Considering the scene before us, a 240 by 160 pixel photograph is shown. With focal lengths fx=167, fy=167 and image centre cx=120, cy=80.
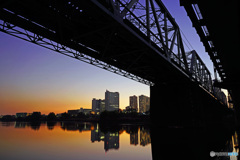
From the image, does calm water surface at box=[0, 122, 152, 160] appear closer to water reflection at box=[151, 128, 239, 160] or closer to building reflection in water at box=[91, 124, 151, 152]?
building reflection in water at box=[91, 124, 151, 152]

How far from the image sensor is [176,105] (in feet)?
118

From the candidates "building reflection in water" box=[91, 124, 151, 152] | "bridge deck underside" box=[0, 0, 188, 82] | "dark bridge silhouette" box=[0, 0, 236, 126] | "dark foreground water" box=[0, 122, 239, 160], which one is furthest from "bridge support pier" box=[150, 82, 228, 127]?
"bridge deck underside" box=[0, 0, 188, 82]

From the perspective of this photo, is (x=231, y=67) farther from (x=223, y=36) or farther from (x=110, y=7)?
(x=110, y=7)

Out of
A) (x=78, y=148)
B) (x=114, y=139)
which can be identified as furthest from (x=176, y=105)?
(x=78, y=148)

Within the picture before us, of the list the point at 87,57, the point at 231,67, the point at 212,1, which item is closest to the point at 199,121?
the point at 231,67

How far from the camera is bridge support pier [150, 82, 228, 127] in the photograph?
3459cm

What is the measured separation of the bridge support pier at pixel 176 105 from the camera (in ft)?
113

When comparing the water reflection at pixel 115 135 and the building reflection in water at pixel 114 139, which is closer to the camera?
the building reflection in water at pixel 114 139

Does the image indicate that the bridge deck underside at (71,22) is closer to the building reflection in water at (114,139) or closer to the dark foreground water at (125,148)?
the dark foreground water at (125,148)

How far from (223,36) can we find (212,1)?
308 centimetres

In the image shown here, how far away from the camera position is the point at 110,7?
12.3m

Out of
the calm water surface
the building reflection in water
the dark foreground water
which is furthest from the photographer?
the building reflection in water

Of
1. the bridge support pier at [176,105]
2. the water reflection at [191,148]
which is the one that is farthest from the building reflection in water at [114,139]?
the bridge support pier at [176,105]

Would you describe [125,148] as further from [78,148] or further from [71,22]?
[71,22]
